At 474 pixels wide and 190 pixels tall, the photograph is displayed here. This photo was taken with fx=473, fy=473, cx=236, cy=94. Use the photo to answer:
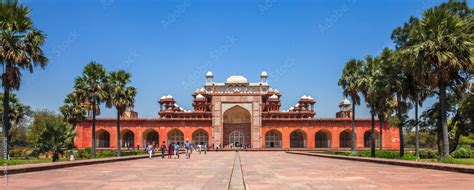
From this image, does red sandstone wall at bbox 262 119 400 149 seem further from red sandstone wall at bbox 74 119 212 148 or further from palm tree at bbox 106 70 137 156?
palm tree at bbox 106 70 137 156

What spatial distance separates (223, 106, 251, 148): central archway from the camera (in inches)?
2864

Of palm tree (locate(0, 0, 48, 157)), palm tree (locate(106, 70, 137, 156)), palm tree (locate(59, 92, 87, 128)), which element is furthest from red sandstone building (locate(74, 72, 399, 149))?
palm tree (locate(0, 0, 48, 157))

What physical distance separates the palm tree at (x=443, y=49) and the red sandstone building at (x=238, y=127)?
4533 cm

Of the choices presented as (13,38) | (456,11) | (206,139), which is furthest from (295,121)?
(13,38)

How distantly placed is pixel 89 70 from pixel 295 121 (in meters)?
37.7

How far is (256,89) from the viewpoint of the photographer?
72.2 m

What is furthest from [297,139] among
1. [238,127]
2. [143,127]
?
[143,127]

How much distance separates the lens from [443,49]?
2356 centimetres

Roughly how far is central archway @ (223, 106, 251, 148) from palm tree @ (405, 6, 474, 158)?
4911 centimetres

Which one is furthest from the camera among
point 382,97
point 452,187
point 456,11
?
point 382,97

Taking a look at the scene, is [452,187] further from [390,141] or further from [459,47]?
[390,141]

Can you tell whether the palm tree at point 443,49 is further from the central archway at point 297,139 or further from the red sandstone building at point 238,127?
the central archway at point 297,139

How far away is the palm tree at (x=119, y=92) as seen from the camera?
40.2 m

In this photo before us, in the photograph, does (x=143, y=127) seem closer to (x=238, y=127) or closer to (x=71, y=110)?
(x=238, y=127)
